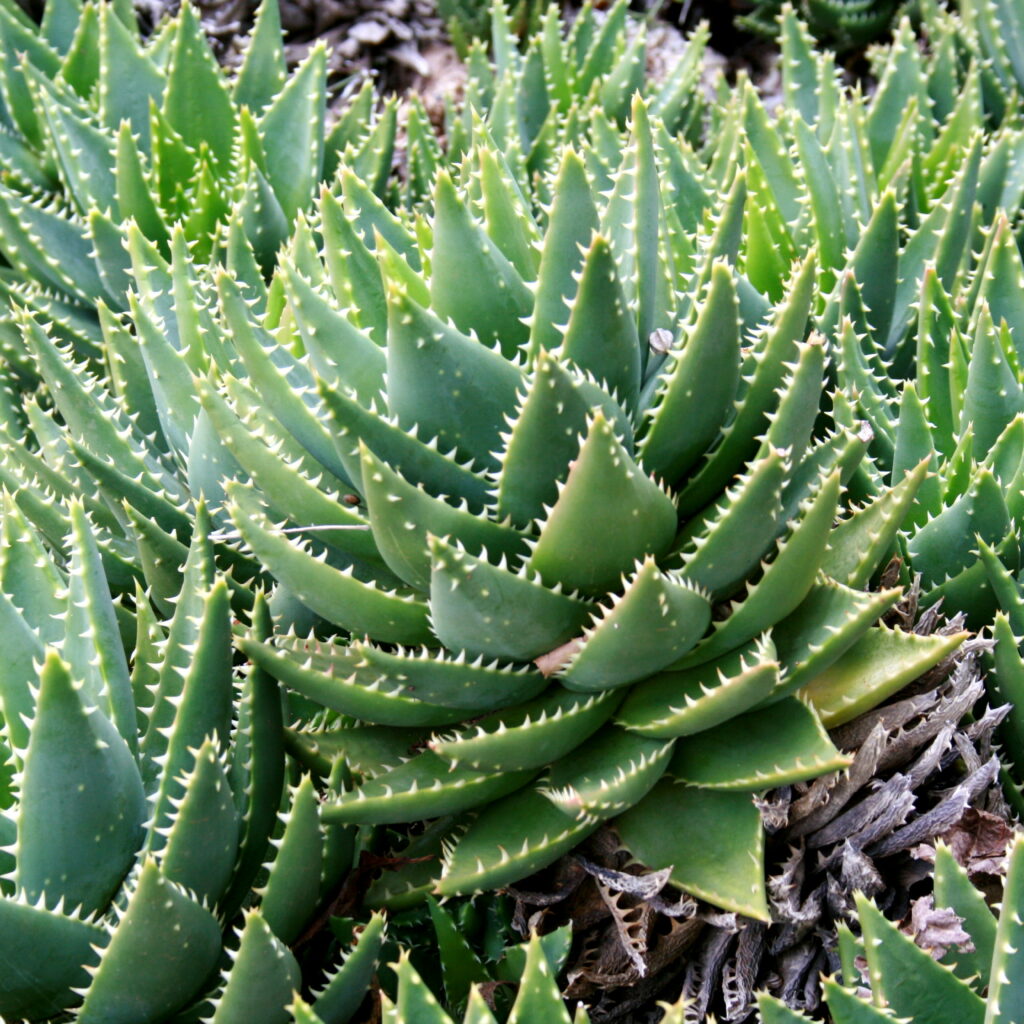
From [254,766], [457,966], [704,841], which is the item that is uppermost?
[704,841]

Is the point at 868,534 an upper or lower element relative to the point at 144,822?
upper

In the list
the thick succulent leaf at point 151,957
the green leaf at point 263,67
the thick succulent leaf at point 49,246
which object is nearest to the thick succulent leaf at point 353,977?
the thick succulent leaf at point 151,957

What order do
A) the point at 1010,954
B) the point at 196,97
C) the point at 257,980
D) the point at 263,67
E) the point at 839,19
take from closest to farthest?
the point at 1010,954
the point at 257,980
the point at 196,97
the point at 263,67
the point at 839,19

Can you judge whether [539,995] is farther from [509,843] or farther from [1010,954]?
[1010,954]

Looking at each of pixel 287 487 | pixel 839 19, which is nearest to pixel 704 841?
pixel 287 487

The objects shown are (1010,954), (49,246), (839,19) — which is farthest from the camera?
(839,19)

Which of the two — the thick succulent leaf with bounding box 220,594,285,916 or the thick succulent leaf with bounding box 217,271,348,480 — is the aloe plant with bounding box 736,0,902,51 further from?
the thick succulent leaf with bounding box 220,594,285,916
